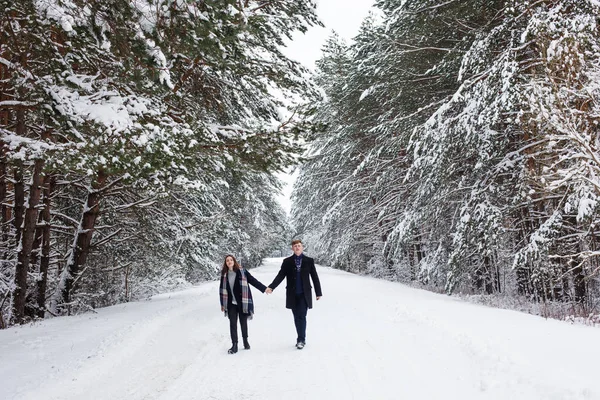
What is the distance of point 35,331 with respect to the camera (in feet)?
27.6

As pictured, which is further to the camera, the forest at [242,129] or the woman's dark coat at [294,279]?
the woman's dark coat at [294,279]

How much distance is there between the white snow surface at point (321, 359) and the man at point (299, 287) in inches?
17.3

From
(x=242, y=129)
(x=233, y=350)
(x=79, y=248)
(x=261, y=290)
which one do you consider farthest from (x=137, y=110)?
(x=79, y=248)

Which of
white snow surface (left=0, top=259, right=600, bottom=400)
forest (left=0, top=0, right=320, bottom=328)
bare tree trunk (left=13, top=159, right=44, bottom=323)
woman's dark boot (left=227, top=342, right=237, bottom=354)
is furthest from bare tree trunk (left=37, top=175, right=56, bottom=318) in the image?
woman's dark boot (left=227, top=342, right=237, bottom=354)

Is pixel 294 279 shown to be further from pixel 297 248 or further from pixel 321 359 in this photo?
pixel 321 359

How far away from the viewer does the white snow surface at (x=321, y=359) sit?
14.0 feet

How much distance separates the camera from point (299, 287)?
6578 mm

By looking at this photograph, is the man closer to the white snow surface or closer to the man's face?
the man's face

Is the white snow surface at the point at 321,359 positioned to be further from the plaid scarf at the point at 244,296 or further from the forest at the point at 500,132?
the forest at the point at 500,132

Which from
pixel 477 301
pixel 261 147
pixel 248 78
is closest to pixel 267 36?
pixel 248 78

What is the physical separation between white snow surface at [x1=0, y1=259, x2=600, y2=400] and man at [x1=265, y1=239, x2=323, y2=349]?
440mm

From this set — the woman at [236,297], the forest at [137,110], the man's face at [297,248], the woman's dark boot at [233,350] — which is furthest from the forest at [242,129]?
the woman's dark boot at [233,350]

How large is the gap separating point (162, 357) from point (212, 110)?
5968 millimetres

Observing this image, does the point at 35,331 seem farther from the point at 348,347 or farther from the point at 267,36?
the point at 267,36
